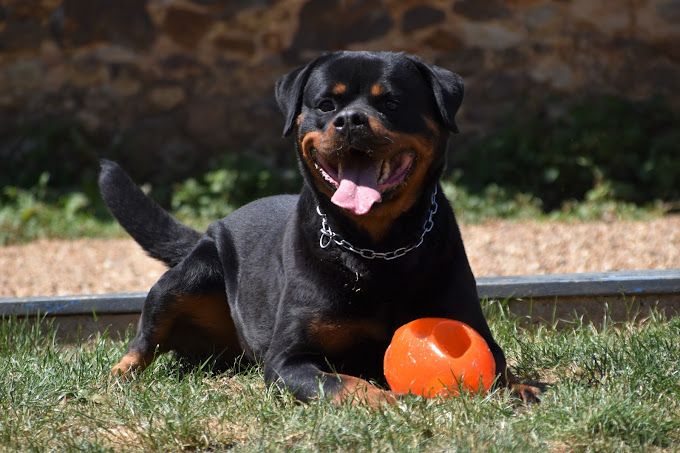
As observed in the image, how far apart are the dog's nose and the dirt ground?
2419mm

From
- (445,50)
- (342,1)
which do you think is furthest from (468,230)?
(342,1)

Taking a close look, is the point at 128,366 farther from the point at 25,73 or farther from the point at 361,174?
the point at 25,73

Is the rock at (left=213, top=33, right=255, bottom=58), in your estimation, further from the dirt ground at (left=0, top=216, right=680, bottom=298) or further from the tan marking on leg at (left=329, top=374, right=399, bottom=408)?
the tan marking on leg at (left=329, top=374, right=399, bottom=408)

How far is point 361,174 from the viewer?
3.21 metres

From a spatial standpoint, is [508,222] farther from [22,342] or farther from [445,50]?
[22,342]

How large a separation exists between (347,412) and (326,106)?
4.01 feet

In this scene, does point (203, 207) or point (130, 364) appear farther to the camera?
point (203, 207)

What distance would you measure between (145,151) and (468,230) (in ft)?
11.5

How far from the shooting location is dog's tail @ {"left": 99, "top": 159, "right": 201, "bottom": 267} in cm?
411

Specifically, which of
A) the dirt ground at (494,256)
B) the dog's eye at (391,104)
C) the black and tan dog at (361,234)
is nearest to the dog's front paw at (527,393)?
the black and tan dog at (361,234)

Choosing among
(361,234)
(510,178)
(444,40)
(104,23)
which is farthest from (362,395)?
(104,23)

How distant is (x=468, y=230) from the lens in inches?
258

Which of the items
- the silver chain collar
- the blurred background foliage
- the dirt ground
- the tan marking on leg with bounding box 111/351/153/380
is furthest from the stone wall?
the silver chain collar

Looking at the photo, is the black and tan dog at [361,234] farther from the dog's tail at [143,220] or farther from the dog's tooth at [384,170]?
the dog's tail at [143,220]
